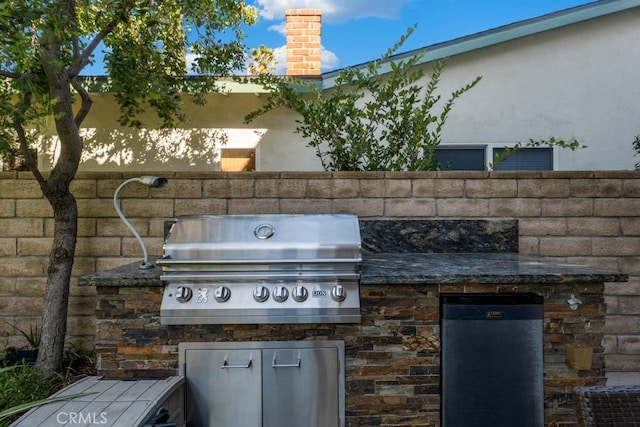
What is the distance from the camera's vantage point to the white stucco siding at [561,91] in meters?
4.84

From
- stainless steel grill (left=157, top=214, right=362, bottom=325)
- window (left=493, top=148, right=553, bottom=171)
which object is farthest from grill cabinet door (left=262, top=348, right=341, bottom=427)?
window (left=493, top=148, right=553, bottom=171)

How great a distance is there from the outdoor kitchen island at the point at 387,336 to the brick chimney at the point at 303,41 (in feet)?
11.8

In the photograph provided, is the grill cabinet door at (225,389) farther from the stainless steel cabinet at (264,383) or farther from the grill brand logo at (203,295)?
the grill brand logo at (203,295)

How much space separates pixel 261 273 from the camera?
2.27m

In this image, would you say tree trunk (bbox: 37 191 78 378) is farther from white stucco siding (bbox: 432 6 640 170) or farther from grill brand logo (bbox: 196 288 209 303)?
white stucco siding (bbox: 432 6 640 170)

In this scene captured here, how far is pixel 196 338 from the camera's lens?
7.29 feet

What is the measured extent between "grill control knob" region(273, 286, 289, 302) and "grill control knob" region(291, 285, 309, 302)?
0.12ft

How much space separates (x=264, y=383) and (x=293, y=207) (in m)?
1.41

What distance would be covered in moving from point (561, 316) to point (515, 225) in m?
1.11

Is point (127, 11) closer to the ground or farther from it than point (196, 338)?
farther from it

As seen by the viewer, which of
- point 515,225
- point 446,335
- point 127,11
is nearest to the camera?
point 446,335

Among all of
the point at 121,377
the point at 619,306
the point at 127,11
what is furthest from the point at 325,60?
the point at 121,377

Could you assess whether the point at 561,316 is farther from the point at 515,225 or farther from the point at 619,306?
the point at 619,306

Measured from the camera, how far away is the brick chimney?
5.16 metres
